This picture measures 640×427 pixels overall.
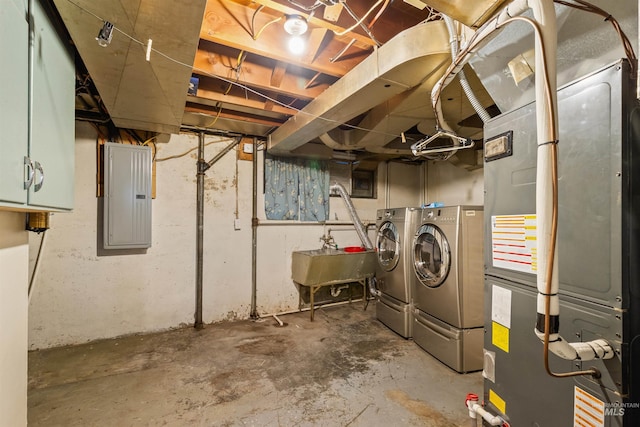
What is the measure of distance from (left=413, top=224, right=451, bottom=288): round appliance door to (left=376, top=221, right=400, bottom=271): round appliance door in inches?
12.4

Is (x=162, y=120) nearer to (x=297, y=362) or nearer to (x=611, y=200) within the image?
(x=297, y=362)

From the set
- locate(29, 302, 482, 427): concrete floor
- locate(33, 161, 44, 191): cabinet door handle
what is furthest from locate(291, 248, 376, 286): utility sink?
locate(33, 161, 44, 191): cabinet door handle

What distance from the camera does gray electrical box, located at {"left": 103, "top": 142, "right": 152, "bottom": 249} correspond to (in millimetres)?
2684

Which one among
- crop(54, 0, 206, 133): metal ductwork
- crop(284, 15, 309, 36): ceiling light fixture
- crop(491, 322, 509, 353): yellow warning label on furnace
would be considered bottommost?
crop(491, 322, 509, 353): yellow warning label on furnace

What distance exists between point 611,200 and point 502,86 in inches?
26.4

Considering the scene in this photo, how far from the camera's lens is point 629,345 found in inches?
31.2

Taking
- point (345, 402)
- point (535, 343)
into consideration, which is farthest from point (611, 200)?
point (345, 402)

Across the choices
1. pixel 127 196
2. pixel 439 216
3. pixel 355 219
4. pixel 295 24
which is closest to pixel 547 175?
pixel 295 24

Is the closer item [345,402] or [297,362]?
[345,402]

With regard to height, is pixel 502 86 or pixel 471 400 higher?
pixel 502 86

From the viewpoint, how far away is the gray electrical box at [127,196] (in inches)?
106

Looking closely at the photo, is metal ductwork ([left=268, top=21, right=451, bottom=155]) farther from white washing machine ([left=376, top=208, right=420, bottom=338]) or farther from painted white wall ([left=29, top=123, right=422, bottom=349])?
painted white wall ([left=29, top=123, right=422, bottom=349])

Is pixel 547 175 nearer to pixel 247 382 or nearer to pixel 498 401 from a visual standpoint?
pixel 498 401

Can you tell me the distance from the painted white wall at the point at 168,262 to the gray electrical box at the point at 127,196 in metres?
0.28
